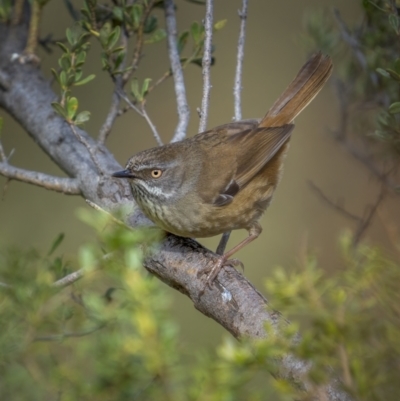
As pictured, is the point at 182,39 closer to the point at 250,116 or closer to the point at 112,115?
the point at 112,115

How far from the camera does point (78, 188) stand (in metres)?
3.30

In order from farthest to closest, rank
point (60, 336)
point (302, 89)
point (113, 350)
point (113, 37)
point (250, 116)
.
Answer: point (250, 116)
point (302, 89)
point (113, 37)
point (60, 336)
point (113, 350)

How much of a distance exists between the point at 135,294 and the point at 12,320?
0.95 feet

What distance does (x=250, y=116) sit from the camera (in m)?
6.61

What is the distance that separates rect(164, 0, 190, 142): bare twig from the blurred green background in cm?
233

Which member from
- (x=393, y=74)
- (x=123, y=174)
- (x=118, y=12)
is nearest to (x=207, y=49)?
(x=118, y=12)

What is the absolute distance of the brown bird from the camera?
132 inches

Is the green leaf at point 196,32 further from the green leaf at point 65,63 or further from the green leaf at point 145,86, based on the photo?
the green leaf at point 65,63

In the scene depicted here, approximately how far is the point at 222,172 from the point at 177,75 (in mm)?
639

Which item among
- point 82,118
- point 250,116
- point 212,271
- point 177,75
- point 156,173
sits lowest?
point 250,116

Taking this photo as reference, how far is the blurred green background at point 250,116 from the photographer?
605 cm

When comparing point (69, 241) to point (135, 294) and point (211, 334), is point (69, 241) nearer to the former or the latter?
point (211, 334)

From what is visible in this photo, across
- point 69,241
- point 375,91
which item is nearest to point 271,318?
point 375,91

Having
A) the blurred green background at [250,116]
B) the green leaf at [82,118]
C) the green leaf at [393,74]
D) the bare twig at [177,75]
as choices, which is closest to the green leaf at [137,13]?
the bare twig at [177,75]
